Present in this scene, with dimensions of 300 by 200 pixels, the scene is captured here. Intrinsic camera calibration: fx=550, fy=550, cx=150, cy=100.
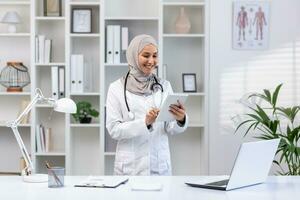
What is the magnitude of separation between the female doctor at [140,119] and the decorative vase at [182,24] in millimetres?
1510

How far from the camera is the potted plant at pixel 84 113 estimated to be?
483cm

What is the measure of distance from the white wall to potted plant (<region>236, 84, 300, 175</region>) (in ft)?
0.38

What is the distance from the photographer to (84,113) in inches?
190

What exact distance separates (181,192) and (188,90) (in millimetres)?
2453

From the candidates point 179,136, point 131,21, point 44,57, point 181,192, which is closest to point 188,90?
point 179,136

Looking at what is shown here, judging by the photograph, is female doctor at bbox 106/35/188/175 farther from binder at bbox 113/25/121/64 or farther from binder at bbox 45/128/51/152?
binder at bbox 45/128/51/152

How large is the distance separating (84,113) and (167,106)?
186 centimetres

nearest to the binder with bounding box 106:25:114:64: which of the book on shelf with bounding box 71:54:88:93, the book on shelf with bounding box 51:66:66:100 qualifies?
the book on shelf with bounding box 71:54:88:93

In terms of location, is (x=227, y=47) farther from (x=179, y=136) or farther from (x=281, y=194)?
(x=281, y=194)

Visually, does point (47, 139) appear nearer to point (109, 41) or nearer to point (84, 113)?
point (84, 113)

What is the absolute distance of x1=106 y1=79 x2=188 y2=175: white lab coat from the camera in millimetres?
3289

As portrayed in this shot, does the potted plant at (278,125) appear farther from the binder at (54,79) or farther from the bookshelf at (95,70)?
the binder at (54,79)

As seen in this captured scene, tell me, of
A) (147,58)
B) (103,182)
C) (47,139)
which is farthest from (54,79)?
(103,182)

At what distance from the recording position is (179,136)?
16.6 ft
